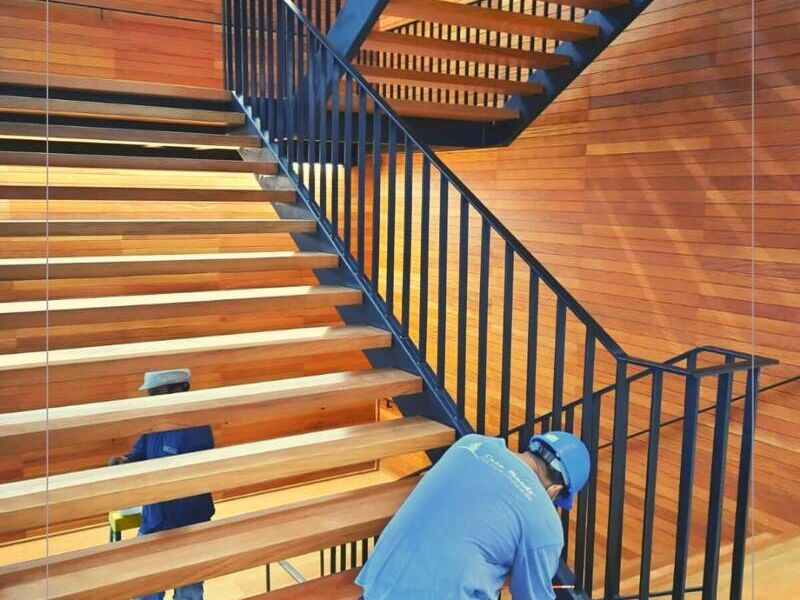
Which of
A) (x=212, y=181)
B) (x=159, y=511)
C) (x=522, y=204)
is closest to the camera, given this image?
(x=159, y=511)

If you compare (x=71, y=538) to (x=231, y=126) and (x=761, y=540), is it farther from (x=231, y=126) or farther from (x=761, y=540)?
(x=761, y=540)

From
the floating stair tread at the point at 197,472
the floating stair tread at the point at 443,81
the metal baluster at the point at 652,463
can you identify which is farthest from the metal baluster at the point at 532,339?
the floating stair tread at the point at 443,81

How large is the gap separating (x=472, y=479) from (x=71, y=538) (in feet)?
18.6

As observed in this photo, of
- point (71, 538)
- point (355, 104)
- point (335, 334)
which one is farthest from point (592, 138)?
point (71, 538)

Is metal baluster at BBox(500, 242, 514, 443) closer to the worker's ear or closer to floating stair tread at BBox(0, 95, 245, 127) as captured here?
the worker's ear

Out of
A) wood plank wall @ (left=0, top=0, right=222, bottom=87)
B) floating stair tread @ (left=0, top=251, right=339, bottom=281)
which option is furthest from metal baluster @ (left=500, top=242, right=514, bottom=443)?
wood plank wall @ (left=0, top=0, right=222, bottom=87)

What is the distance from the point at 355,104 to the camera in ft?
13.7

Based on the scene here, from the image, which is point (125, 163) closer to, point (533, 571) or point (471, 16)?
point (471, 16)

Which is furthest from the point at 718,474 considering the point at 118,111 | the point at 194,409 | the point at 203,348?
the point at 118,111

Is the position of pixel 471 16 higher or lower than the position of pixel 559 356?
higher

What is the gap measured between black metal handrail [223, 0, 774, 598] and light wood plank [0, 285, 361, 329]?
0.21 m

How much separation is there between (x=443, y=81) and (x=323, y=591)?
2751mm

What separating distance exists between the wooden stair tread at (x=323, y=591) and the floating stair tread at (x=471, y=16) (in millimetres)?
2455

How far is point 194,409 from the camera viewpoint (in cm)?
240
